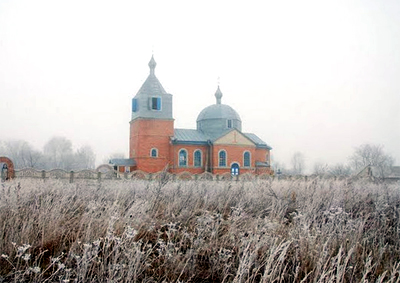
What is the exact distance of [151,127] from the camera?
37.5 meters

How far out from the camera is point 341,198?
7.32 m

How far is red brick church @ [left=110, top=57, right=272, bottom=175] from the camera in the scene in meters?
37.1

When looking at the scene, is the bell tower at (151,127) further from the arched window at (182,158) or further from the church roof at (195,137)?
the arched window at (182,158)

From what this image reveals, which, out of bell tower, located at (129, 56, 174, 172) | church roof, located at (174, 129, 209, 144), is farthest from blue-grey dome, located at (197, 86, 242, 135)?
bell tower, located at (129, 56, 174, 172)

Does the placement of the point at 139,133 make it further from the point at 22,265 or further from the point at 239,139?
the point at 22,265

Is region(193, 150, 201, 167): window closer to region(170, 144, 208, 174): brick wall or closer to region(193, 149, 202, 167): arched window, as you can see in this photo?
region(193, 149, 202, 167): arched window

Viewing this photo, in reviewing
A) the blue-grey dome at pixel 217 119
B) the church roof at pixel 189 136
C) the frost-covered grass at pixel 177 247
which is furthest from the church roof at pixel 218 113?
the frost-covered grass at pixel 177 247

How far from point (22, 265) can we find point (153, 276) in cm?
136

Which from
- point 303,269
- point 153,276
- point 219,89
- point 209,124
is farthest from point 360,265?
point 219,89

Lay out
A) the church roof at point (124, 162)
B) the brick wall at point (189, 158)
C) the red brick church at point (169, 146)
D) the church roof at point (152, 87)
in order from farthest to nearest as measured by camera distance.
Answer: the church roof at point (152, 87) → the brick wall at point (189, 158) → the red brick church at point (169, 146) → the church roof at point (124, 162)

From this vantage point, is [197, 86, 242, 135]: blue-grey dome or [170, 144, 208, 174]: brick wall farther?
[197, 86, 242, 135]: blue-grey dome

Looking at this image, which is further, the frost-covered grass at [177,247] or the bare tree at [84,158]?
the bare tree at [84,158]

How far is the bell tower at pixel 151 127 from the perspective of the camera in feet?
121

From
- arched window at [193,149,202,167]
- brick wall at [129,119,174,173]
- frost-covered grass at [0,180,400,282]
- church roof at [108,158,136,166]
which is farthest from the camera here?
arched window at [193,149,202,167]
